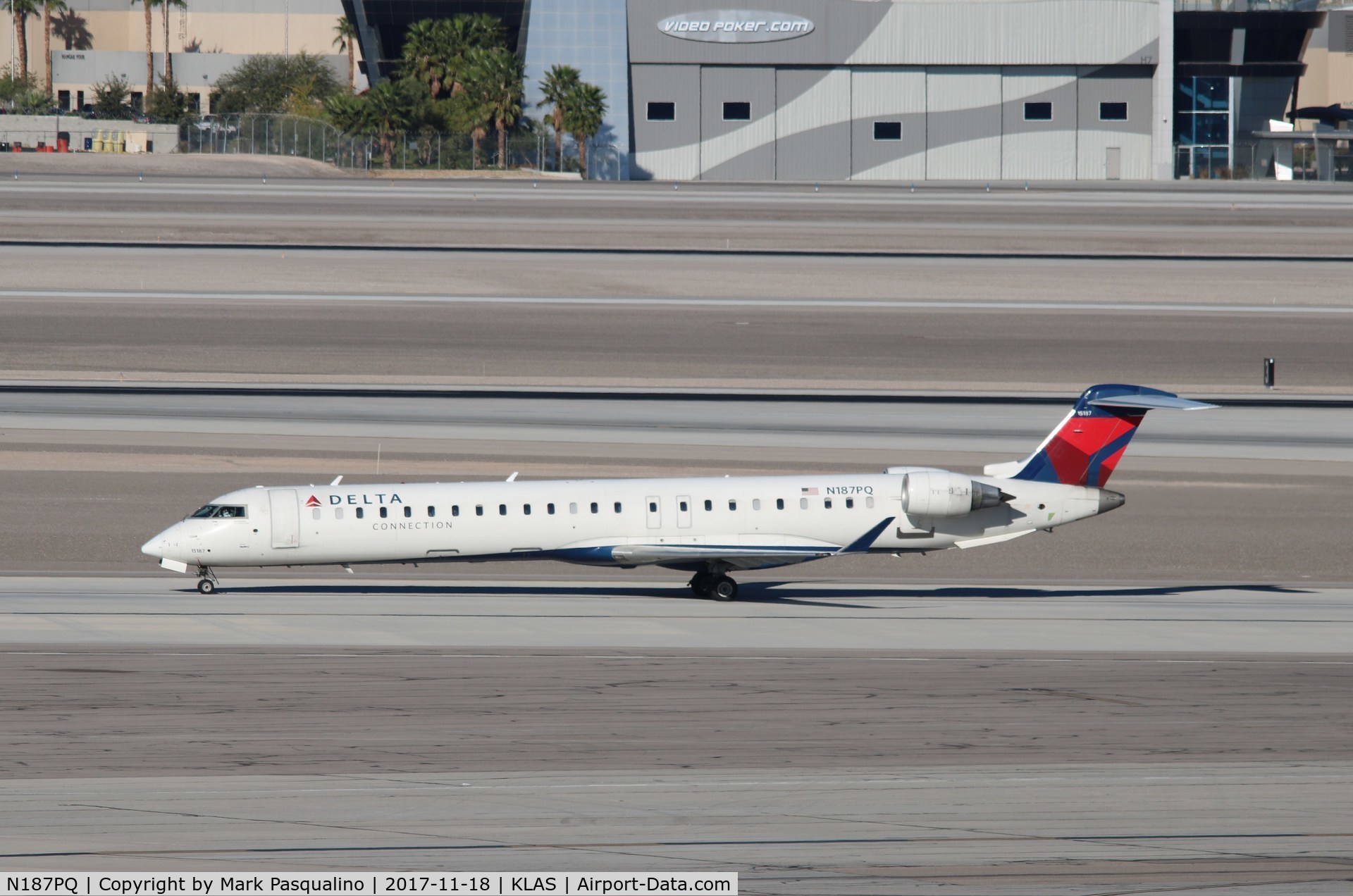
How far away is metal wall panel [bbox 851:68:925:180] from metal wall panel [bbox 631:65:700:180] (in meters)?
9.57

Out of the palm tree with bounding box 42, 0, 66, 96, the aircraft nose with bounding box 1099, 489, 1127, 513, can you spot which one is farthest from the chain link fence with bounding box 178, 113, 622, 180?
the aircraft nose with bounding box 1099, 489, 1127, 513

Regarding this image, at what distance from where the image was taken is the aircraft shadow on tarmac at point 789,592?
28.4 meters

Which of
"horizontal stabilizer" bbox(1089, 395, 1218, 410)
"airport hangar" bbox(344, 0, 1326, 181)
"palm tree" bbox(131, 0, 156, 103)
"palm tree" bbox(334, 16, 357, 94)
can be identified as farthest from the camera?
"palm tree" bbox(131, 0, 156, 103)

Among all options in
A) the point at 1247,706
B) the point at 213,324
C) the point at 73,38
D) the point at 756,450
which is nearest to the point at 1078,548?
the point at 756,450

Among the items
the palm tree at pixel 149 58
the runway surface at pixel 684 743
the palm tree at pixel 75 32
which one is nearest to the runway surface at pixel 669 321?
the runway surface at pixel 684 743

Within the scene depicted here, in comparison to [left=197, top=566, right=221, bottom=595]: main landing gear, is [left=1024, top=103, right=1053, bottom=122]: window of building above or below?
above

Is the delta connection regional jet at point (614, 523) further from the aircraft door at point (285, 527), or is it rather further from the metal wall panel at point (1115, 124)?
the metal wall panel at point (1115, 124)

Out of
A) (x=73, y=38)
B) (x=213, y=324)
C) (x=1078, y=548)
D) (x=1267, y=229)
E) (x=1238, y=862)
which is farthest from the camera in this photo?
(x=73, y=38)

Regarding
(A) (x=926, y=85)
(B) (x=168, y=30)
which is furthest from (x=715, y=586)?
(B) (x=168, y=30)

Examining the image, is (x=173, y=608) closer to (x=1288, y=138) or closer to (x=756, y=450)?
(x=756, y=450)

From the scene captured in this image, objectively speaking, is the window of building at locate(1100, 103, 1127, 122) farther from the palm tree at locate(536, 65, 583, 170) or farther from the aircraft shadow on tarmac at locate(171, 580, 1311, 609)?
the aircraft shadow on tarmac at locate(171, 580, 1311, 609)

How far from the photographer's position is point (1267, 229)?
69688 millimetres

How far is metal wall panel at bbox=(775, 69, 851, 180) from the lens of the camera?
9375 cm

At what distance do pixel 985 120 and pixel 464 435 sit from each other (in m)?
63.2
